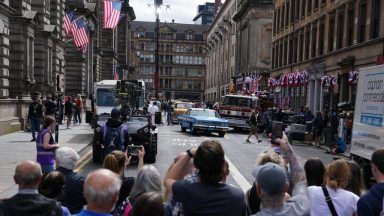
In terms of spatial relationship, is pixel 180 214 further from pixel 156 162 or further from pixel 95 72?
pixel 95 72

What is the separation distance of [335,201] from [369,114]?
33.0 ft

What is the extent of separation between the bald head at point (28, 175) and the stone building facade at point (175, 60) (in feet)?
465

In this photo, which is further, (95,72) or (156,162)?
(95,72)

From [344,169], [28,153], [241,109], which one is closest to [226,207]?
[344,169]

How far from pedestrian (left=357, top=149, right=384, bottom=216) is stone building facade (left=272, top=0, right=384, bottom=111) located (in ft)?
77.9

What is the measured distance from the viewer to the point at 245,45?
7106 cm

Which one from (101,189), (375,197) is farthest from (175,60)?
(101,189)

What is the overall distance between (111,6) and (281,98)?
70.1 ft

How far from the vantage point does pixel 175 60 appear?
151625 millimetres

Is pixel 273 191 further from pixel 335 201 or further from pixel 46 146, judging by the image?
pixel 46 146

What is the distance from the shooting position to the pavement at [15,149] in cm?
1123

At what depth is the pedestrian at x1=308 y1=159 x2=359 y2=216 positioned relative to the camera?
4.88 meters

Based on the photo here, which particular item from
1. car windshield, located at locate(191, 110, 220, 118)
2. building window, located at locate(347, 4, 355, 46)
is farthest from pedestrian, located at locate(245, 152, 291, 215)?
building window, located at locate(347, 4, 355, 46)

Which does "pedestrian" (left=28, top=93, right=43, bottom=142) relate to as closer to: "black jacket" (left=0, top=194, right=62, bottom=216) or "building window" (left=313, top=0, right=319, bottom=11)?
"black jacket" (left=0, top=194, right=62, bottom=216)
